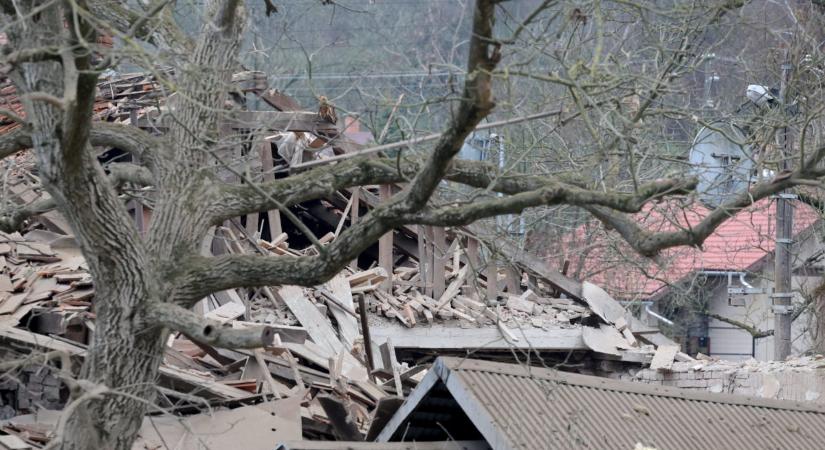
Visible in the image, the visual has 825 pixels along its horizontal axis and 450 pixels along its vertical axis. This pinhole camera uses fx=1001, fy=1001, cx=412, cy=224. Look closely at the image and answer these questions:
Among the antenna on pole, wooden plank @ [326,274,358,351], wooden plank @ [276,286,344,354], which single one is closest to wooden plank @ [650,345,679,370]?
the antenna on pole

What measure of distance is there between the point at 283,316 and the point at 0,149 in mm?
6221

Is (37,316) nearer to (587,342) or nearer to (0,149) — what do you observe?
(0,149)

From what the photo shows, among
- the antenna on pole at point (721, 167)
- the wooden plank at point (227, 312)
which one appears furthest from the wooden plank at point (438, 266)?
the antenna on pole at point (721, 167)

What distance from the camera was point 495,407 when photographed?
6289mm

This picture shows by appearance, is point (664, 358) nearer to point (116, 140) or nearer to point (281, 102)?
point (281, 102)

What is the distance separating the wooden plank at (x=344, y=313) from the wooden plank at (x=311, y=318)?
0.56 ft

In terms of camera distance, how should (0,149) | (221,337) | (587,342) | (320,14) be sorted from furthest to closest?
(587,342)
(320,14)
(0,149)
(221,337)

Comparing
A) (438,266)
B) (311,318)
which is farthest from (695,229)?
(438,266)

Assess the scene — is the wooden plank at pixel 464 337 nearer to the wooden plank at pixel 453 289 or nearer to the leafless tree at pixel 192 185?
the wooden plank at pixel 453 289

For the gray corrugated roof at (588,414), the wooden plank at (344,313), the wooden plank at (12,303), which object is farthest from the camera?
the wooden plank at (344,313)

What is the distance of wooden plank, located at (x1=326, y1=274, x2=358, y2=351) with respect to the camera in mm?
12867

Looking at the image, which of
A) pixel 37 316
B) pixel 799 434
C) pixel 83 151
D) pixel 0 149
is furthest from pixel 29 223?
pixel 799 434

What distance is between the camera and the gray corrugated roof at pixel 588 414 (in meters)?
6.27

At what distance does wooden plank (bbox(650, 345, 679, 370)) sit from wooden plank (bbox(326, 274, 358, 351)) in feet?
14.5
